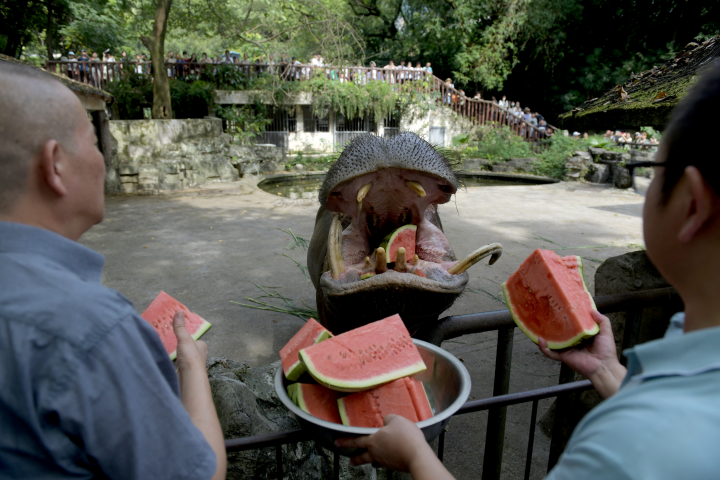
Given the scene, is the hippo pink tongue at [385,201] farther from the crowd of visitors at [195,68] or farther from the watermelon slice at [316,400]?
the crowd of visitors at [195,68]

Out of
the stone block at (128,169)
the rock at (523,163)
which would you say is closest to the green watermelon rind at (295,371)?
the stone block at (128,169)

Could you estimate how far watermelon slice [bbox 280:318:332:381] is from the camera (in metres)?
1.39

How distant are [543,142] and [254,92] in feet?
36.5

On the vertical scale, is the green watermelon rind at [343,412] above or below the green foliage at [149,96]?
below

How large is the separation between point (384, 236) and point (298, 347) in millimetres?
1103

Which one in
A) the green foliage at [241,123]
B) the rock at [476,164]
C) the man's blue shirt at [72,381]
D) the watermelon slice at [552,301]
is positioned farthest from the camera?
the rock at [476,164]

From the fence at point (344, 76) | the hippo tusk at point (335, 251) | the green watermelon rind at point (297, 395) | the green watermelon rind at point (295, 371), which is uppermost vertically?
the fence at point (344, 76)

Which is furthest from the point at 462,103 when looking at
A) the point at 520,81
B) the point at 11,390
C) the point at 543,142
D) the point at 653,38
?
the point at 11,390

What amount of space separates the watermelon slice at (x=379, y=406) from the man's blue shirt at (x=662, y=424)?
0.61 metres

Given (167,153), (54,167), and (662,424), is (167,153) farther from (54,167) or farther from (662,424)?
(662,424)

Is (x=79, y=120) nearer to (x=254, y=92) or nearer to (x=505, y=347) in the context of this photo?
(x=505, y=347)

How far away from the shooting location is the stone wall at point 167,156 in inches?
464

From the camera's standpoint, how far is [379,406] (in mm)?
1328

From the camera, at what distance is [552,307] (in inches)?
68.3
